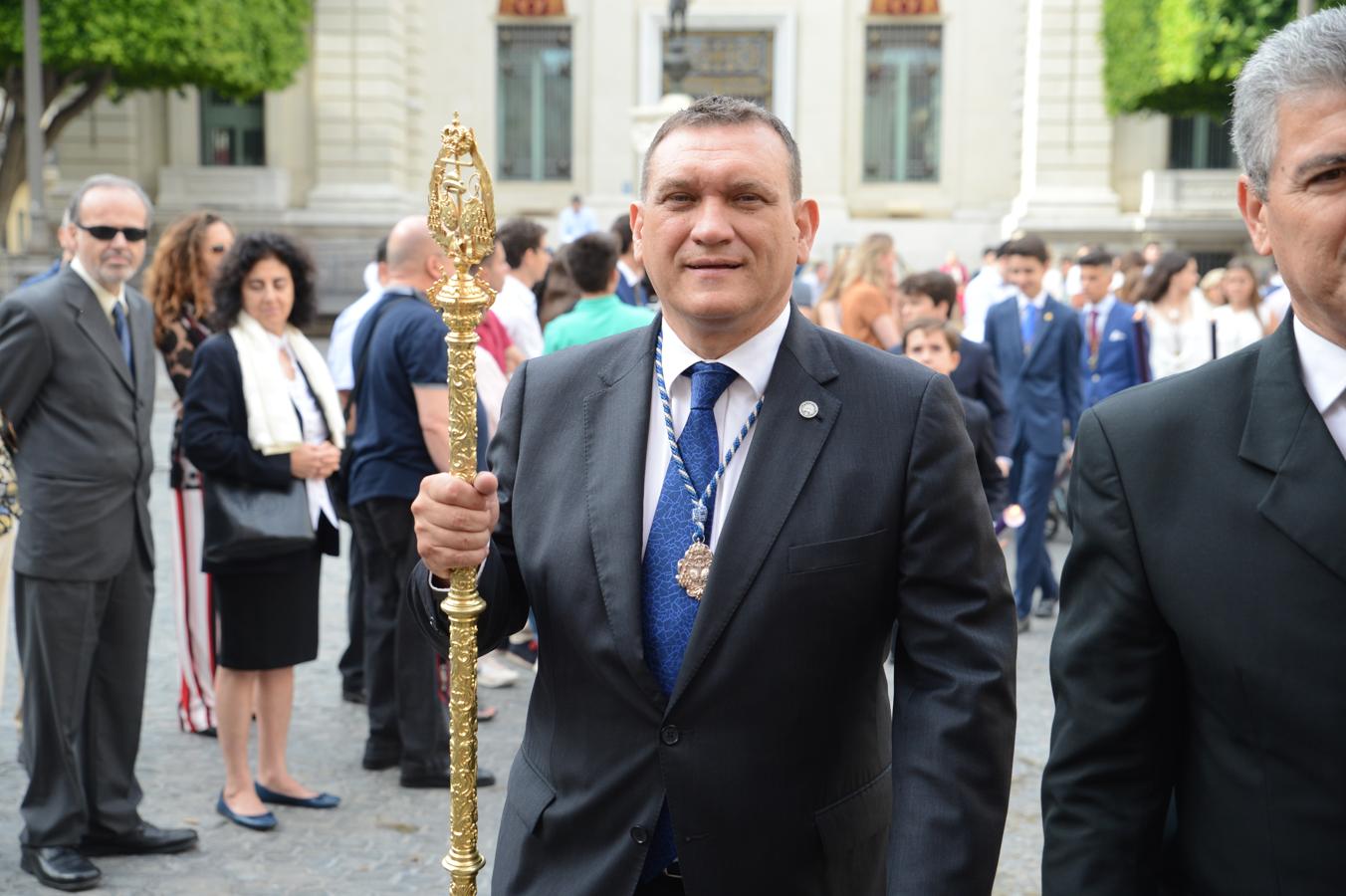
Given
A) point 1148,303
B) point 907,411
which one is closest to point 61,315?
point 907,411

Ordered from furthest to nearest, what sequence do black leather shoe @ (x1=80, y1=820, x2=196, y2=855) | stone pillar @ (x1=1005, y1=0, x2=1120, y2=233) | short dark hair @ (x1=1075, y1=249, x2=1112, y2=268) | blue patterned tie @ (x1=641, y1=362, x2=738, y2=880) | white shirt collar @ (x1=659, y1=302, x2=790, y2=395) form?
stone pillar @ (x1=1005, y1=0, x2=1120, y2=233) < short dark hair @ (x1=1075, y1=249, x2=1112, y2=268) < black leather shoe @ (x1=80, y1=820, x2=196, y2=855) < white shirt collar @ (x1=659, y1=302, x2=790, y2=395) < blue patterned tie @ (x1=641, y1=362, x2=738, y2=880)

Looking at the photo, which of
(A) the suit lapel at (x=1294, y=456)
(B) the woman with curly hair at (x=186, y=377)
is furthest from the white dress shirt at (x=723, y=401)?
(B) the woman with curly hair at (x=186, y=377)

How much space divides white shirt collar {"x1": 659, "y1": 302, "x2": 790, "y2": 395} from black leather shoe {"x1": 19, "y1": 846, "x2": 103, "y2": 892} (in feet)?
10.8

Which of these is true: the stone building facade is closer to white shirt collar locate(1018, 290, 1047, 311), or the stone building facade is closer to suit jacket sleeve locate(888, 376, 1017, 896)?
white shirt collar locate(1018, 290, 1047, 311)

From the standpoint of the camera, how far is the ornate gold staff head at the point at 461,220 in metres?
2.73

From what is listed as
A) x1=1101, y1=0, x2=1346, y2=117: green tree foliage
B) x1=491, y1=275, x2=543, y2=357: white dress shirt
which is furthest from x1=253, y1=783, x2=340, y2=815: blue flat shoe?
x1=1101, y1=0, x2=1346, y2=117: green tree foliage

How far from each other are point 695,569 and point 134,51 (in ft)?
81.2

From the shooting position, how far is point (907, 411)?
8.68ft

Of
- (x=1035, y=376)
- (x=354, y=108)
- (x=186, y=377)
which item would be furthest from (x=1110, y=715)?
(x=354, y=108)

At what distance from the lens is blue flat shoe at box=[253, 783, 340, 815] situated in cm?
588

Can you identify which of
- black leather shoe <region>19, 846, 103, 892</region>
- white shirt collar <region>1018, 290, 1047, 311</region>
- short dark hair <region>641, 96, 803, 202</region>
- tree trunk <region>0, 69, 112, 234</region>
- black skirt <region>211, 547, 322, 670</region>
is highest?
tree trunk <region>0, 69, 112, 234</region>

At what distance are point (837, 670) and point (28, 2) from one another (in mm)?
15500

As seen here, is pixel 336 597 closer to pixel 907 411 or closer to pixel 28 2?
pixel 907 411

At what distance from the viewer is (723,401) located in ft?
8.94
